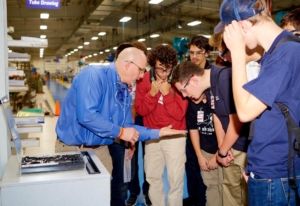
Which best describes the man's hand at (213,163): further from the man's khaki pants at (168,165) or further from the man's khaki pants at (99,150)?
the man's khaki pants at (99,150)

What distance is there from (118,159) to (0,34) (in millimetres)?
1490

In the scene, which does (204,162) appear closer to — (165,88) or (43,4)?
(165,88)

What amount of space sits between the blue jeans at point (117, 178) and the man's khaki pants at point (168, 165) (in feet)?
1.20

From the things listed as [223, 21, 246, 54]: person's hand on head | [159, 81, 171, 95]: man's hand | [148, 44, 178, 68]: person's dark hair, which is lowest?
[159, 81, 171, 95]: man's hand

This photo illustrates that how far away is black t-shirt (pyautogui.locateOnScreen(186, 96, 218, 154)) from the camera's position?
9.33 ft

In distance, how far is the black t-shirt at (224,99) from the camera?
220 centimetres

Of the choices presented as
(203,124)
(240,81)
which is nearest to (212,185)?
(203,124)

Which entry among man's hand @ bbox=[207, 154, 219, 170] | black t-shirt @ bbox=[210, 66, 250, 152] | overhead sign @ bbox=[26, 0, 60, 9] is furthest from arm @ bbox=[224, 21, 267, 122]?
overhead sign @ bbox=[26, 0, 60, 9]

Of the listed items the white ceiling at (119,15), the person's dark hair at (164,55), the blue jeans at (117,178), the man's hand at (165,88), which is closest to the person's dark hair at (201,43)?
the person's dark hair at (164,55)

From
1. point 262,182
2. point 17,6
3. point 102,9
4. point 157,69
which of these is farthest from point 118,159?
point 17,6

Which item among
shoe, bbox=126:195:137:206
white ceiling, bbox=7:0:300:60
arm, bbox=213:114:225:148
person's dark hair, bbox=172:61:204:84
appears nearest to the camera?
person's dark hair, bbox=172:61:204:84

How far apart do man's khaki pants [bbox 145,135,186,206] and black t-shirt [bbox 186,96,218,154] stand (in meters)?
0.17

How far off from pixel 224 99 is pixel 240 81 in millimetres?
877

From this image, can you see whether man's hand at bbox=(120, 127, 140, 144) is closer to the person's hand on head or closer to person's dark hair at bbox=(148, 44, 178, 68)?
person's dark hair at bbox=(148, 44, 178, 68)
